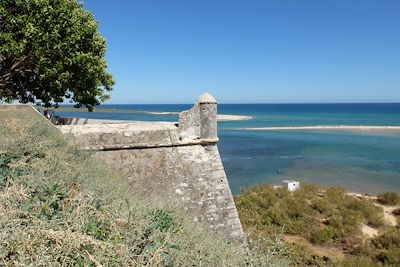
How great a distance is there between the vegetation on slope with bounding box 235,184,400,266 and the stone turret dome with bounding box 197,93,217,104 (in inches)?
156

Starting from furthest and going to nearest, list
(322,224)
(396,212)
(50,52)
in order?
(396,212) < (322,224) < (50,52)

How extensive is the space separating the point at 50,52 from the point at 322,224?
13.5 m

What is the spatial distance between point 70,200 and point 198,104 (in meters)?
6.25

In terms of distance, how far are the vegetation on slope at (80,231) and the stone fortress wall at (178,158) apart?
4191 mm

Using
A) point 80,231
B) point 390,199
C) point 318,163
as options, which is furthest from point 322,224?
point 318,163

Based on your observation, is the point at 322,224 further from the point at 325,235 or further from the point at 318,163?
the point at 318,163

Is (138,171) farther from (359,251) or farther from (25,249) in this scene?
(359,251)

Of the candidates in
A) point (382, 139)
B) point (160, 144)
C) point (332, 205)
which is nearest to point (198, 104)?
point (160, 144)

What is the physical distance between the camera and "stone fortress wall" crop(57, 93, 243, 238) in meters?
9.20

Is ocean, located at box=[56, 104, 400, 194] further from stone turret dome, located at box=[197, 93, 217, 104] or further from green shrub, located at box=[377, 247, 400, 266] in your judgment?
stone turret dome, located at box=[197, 93, 217, 104]

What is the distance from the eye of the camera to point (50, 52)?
12664 millimetres

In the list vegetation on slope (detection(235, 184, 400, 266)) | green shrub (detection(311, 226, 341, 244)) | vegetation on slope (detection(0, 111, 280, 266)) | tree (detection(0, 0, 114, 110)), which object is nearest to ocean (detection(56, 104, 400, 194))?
vegetation on slope (detection(235, 184, 400, 266))

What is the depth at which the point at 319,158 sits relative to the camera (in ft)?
115

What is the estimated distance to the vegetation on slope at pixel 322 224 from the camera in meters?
11.8
